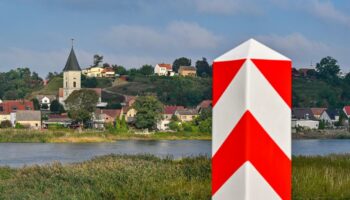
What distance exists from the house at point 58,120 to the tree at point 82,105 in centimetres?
226

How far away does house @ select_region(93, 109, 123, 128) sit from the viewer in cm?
9531

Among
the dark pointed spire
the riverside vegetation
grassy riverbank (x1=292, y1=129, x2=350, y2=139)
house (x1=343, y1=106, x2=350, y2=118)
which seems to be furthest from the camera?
the dark pointed spire

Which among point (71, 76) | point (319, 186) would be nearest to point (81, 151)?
point (319, 186)

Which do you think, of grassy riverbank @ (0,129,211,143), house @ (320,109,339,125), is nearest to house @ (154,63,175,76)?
house @ (320,109,339,125)

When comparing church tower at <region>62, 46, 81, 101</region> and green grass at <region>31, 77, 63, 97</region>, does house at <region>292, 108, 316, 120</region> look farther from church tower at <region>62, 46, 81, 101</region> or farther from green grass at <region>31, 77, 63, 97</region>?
green grass at <region>31, 77, 63, 97</region>

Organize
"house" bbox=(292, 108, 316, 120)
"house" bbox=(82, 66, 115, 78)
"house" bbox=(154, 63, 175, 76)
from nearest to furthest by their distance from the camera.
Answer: "house" bbox=(292, 108, 316, 120) < "house" bbox=(82, 66, 115, 78) < "house" bbox=(154, 63, 175, 76)

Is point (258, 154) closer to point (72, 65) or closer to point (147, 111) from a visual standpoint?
point (147, 111)

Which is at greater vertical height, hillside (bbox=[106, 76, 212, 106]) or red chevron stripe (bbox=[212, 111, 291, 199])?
hillside (bbox=[106, 76, 212, 106])

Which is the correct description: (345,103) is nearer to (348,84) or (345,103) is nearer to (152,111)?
(348,84)

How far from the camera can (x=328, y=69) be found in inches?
5945

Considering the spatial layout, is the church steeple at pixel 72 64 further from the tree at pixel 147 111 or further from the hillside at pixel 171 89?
the tree at pixel 147 111

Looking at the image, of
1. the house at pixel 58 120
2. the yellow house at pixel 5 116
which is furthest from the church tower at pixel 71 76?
the house at pixel 58 120

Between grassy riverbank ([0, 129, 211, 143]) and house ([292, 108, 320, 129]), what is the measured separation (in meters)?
28.6

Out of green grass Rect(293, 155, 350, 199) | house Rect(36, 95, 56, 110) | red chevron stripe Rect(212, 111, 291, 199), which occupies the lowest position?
green grass Rect(293, 155, 350, 199)
